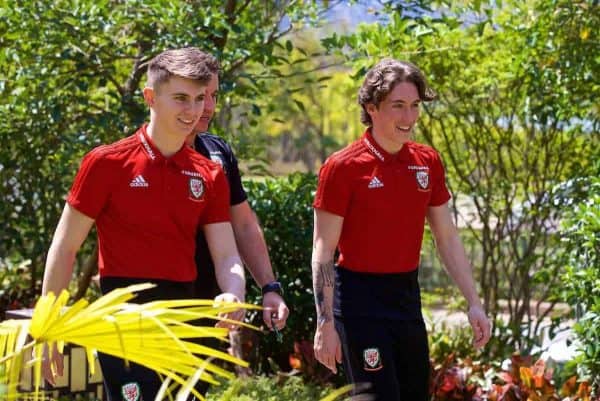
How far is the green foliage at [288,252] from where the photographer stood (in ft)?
24.4

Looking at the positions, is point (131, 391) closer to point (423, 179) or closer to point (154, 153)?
point (154, 153)

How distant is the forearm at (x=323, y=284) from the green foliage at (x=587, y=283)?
6.93 feet

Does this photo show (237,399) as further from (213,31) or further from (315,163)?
(315,163)

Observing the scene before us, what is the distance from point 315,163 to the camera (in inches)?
1620

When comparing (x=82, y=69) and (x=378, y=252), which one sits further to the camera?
(x=82, y=69)

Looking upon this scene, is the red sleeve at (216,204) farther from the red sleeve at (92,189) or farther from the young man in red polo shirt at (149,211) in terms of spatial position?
the red sleeve at (92,189)

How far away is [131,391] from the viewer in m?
3.91

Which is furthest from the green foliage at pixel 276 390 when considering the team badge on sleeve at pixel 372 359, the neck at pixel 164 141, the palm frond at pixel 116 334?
the palm frond at pixel 116 334

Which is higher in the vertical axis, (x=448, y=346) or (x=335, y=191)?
(x=335, y=191)

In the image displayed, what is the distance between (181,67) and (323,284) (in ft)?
3.67

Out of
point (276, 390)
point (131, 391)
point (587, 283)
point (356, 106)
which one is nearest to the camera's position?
point (131, 391)

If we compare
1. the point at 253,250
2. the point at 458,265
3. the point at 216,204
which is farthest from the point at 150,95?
the point at 458,265

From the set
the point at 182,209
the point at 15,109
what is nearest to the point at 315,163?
the point at 15,109

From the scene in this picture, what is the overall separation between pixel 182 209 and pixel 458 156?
4.88 metres
